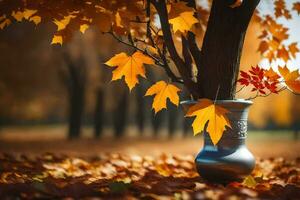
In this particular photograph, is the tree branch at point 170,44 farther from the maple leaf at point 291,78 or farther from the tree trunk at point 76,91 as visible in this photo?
the tree trunk at point 76,91

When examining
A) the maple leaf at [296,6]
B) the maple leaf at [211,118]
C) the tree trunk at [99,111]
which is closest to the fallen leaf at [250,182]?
the maple leaf at [211,118]

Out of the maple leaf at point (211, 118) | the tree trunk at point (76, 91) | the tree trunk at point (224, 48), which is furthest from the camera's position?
the tree trunk at point (76, 91)

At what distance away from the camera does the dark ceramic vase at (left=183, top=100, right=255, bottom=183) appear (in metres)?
3.57

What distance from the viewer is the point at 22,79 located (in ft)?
55.9

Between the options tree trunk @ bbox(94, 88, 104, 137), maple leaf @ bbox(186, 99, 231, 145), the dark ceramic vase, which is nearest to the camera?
maple leaf @ bbox(186, 99, 231, 145)

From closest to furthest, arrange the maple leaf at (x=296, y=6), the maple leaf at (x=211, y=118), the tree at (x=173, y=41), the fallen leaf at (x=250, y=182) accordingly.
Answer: the maple leaf at (x=211, y=118), the tree at (x=173, y=41), the fallen leaf at (x=250, y=182), the maple leaf at (x=296, y=6)

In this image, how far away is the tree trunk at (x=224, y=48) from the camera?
3.71 m

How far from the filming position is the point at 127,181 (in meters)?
3.45

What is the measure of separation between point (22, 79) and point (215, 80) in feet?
47.4

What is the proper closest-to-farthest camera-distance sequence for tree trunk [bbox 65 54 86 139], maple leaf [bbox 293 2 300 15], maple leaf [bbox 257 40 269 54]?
maple leaf [bbox 293 2 300 15]
maple leaf [bbox 257 40 269 54]
tree trunk [bbox 65 54 86 139]

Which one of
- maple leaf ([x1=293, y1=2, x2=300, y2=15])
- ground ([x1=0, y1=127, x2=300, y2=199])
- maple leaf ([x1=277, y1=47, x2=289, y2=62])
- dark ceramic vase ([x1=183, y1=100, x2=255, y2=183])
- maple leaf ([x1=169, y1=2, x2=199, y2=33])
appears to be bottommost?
ground ([x1=0, y1=127, x2=300, y2=199])

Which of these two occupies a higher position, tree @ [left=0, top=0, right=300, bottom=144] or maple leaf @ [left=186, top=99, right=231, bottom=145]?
tree @ [left=0, top=0, right=300, bottom=144]

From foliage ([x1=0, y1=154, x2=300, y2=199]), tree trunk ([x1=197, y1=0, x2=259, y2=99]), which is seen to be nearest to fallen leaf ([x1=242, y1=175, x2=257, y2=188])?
foliage ([x1=0, y1=154, x2=300, y2=199])

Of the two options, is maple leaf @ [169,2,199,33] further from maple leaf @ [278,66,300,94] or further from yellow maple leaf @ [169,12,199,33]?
maple leaf @ [278,66,300,94]
